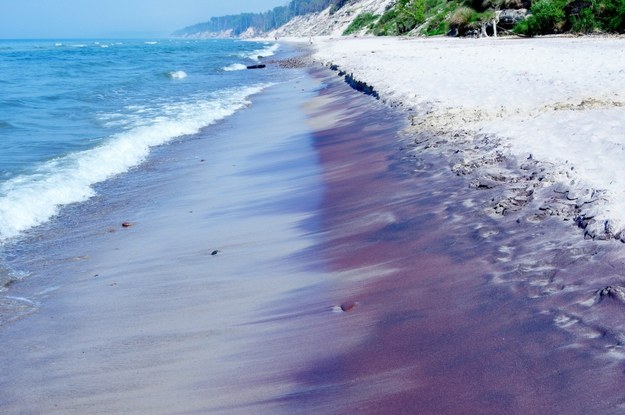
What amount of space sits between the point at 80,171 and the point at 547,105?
8.03m

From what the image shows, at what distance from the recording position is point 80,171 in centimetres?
1066

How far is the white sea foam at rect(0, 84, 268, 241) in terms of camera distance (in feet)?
27.0

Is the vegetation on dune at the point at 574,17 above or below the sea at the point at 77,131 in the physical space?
above

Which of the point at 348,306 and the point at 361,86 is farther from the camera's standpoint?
the point at 361,86

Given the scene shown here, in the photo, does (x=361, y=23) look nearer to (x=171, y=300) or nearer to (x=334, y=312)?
(x=171, y=300)

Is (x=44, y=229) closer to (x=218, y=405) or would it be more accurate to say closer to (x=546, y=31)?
(x=218, y=405)

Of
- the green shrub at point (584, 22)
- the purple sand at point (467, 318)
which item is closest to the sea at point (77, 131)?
the purple sand at point (467, 318)

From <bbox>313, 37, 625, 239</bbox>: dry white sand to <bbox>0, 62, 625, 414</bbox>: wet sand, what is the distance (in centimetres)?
65

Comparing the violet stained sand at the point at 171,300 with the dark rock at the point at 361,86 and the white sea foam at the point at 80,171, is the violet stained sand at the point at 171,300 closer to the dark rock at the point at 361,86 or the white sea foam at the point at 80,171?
the white sea foam at the point at 80,171

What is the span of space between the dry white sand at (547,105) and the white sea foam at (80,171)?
550 centimetres

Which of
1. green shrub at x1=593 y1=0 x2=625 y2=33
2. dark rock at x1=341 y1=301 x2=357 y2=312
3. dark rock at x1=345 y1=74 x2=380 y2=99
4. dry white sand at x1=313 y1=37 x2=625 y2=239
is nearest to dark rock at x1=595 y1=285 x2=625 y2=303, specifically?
dry white sand at x1=313 y1=37 x2=625 y2=239

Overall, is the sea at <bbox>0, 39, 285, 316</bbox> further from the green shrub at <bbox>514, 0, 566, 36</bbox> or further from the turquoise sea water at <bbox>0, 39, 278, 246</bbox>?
the green shrub at <bbox>514, 0, 566, 36</bbox>

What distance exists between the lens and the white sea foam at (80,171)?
27.0 ft

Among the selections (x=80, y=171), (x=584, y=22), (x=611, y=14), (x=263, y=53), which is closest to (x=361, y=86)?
(x=80, y=171)
